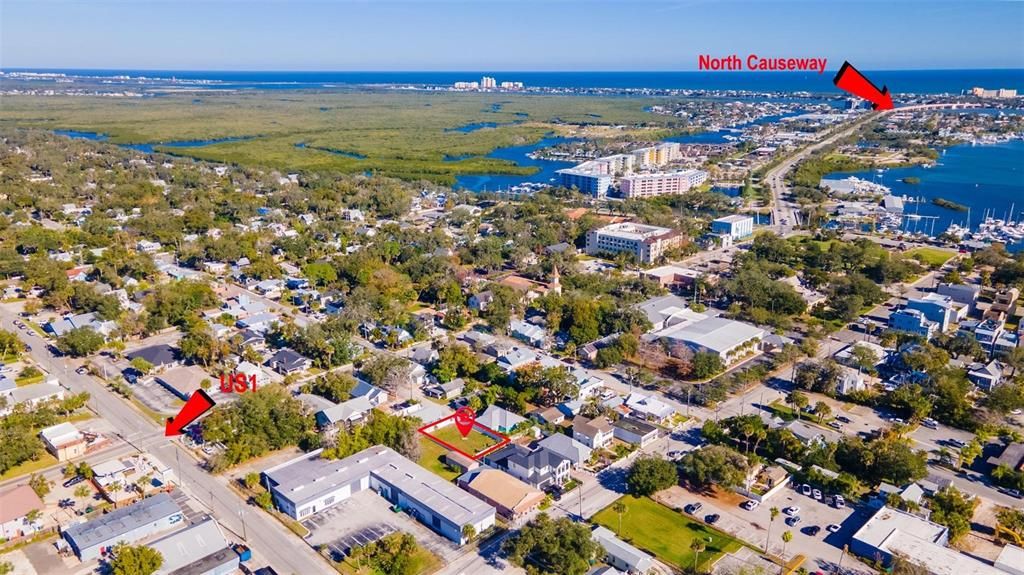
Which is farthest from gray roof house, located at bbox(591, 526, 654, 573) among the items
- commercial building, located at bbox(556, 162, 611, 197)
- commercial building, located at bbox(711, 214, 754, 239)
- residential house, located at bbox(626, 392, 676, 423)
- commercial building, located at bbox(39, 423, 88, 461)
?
commercial building, located at bbox(556, 162, 611, 197)

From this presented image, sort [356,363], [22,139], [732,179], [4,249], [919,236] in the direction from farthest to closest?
[22,139], [732,179], [919,236], [4,249], [356,363]

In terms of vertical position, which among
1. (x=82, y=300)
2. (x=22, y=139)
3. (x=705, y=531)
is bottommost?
(x=705, y=531)

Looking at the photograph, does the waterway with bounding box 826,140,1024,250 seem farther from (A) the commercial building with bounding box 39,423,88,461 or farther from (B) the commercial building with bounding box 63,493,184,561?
(A) the commercial building with bounding box 39,423,88,461

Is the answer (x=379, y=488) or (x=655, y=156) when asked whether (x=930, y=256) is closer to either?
(x=379, y=488)

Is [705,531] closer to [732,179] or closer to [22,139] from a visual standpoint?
[732,179]

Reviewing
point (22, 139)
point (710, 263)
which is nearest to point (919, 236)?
point (710, 263)

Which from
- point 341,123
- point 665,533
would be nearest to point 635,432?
point 665,533
